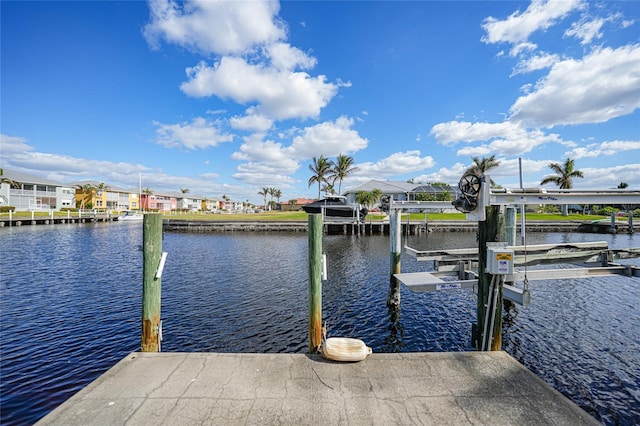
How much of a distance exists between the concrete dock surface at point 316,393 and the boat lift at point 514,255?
65.2 inches

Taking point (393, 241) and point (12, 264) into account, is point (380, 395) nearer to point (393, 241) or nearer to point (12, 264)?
point (393, 241)

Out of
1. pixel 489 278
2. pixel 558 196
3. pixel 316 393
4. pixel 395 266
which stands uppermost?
pixel 558 196

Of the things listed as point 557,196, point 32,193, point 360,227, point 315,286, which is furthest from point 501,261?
point 32,193

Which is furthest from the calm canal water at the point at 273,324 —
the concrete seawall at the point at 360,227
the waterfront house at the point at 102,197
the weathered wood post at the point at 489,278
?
the waterfront house at the point at 102,197

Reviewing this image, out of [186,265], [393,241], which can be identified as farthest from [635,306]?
[186,265]

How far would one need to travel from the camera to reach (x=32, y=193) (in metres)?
58.5

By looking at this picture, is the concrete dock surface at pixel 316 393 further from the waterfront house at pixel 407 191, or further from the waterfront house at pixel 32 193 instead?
the waterfront house at pixel 32 193

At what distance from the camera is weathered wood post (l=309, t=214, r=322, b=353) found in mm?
5391

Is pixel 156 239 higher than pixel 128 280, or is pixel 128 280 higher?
pixel 156 239

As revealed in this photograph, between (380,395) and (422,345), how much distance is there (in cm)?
437

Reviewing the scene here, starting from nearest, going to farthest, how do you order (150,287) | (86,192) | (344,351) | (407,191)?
(344,351), (150,287), (407,191), (86,192)

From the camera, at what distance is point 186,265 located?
56.6ft

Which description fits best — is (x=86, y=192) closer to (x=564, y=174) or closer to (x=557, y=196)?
(x=557, y=196)

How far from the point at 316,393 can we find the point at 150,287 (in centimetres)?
345
